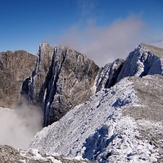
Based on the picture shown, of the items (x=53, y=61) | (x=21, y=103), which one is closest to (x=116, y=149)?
(x=53, y=61)

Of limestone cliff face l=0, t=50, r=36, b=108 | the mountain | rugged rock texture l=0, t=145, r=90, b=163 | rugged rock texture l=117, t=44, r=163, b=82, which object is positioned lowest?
rugged rock texture l=0, t=145, r=90, b=163

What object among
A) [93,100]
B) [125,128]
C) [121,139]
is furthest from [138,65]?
[121,139]

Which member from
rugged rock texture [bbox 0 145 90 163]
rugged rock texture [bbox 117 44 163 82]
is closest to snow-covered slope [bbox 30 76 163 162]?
rugged rock texture [bbox 0 145 90 163]

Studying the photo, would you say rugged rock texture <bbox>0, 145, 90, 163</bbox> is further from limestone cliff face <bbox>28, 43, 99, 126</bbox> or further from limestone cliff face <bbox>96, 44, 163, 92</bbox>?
limestone cliff face <bbox>28, 43, 99, 126</bbox>

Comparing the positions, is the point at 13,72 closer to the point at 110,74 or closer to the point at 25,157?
the point at 110,74

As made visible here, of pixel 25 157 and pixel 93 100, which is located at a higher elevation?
pixel 93 100

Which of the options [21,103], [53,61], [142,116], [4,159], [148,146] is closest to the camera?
[4,159]

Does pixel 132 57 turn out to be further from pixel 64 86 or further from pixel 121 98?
pixel 121 98
